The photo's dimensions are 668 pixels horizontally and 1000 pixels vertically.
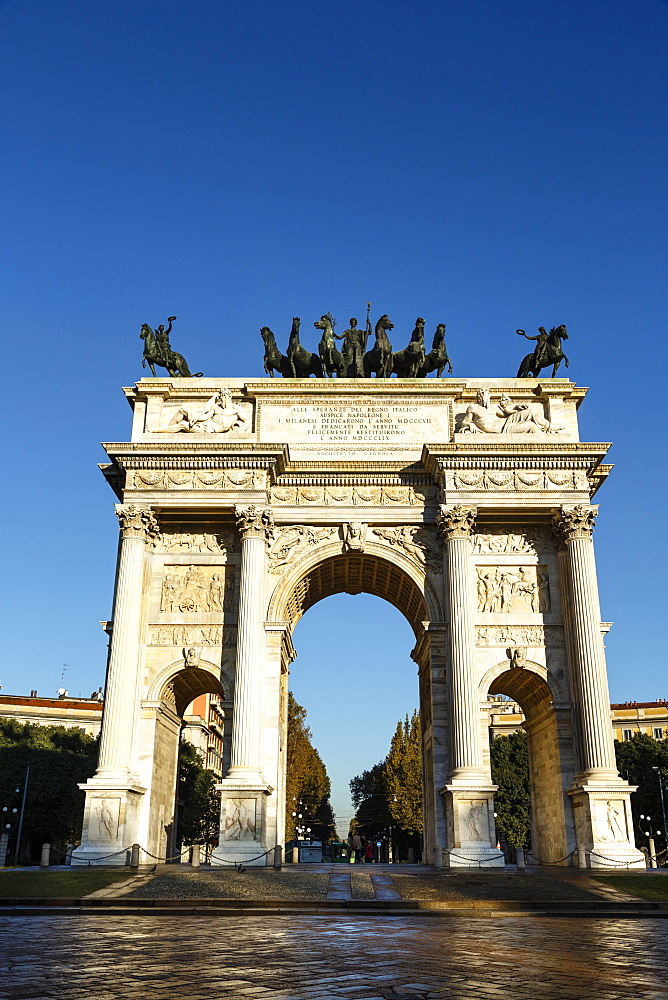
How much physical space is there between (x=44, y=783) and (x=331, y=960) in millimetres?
54854

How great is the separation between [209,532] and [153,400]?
5761mm

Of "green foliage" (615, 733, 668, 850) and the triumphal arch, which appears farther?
"green foliage" (615, 733, 668, 850)

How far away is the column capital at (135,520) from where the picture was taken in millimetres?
33406

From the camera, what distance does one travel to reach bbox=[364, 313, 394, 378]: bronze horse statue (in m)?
37.5

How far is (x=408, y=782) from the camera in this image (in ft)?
222

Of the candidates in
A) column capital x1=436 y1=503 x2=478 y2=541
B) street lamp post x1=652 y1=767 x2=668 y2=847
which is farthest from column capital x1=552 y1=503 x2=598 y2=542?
street lamp post x1=652 y1=767 x2=668 y2=847

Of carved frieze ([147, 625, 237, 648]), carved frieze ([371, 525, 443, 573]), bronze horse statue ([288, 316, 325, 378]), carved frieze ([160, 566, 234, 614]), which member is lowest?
carved frieze ([147, 625, 237, 648])

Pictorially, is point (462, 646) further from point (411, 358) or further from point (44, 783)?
point (44, 783)

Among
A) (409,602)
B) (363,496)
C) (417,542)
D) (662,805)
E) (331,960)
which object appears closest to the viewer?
(331,960)

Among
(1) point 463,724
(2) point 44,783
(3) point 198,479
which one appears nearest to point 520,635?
(1) point 463,724

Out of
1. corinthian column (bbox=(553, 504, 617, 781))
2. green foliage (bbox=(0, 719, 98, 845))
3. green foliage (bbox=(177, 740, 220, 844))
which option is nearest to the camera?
corinthian column (bbox=(553, 504, 617, 781))

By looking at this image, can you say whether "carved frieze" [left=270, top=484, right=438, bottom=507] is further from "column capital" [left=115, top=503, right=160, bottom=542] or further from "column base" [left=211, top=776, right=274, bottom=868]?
"column base" [left=211, top=776, right=274, bottom=868]

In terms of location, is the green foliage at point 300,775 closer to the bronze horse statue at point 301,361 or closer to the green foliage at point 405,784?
the green foliage at point 405,784

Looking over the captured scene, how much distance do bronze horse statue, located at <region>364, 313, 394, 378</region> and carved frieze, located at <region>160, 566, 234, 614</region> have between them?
10.2 m
